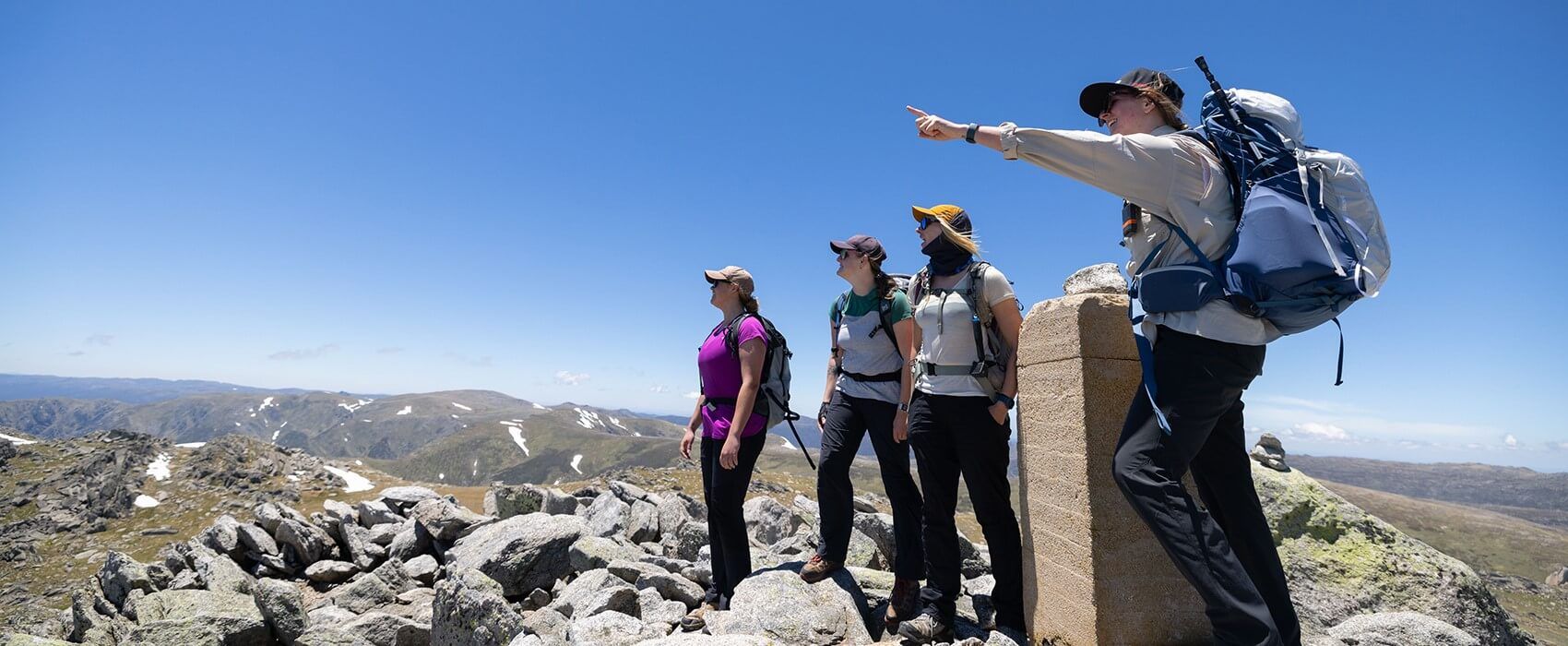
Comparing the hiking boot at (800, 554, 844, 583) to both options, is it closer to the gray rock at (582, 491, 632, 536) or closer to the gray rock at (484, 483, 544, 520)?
the gray rock at (582, 491, 632, 536)

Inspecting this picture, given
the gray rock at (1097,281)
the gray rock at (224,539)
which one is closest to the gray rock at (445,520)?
the gray rock at (224,539)

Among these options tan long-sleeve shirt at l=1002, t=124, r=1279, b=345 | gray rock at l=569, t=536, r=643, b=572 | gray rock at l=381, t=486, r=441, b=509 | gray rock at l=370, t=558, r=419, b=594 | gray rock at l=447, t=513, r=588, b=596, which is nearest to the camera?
tan long-sleeve shirt at l=1002, t=124, r=1279, b=345

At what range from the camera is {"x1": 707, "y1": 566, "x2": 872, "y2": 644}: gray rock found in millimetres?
5406

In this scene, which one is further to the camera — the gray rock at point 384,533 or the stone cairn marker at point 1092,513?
the gray rock at point 384,533

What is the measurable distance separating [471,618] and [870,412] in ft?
12.4

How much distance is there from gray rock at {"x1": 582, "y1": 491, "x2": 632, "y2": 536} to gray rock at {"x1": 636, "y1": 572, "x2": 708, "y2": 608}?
10.7 ft

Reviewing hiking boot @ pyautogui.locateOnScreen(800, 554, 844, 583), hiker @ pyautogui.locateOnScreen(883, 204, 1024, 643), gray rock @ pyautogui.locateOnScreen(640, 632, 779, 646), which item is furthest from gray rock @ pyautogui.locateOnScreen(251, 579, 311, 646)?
hiker @ pyautogui.locateOnScreen(883, 204, 1024, 643)

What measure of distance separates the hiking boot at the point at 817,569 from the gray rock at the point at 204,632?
19.2 feet

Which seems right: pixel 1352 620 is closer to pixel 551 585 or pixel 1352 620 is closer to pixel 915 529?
pixel 915 529

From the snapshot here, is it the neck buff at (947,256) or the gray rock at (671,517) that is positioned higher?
the neck buff at (947,256)

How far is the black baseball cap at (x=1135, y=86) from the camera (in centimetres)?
387

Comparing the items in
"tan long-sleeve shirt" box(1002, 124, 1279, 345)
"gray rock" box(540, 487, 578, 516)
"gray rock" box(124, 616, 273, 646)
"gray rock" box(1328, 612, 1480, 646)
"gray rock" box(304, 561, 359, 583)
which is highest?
"tan long-sleeve shirt" box(1002, 124, 1279, 345)

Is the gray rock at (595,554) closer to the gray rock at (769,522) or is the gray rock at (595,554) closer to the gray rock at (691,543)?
the gray rock at (691,543)

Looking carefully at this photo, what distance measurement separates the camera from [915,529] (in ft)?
18.9
